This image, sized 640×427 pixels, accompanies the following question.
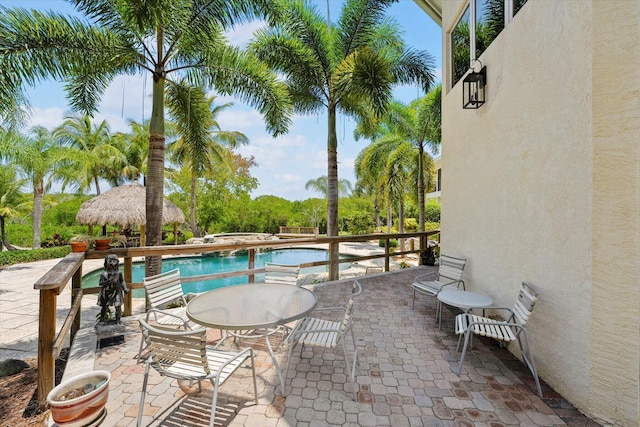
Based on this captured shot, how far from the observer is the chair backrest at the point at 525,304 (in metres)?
2.45

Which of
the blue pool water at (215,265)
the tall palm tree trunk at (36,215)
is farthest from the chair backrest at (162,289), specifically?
the tall palm tree trunk at (36,215)

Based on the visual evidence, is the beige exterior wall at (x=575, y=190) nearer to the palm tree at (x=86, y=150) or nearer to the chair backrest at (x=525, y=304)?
the chair backrest at (x=525, y=304)

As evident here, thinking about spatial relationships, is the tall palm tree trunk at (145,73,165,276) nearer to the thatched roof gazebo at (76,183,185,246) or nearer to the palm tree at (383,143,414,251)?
the thatched roof gazebo at (76,183,185,246)

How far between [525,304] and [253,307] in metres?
2.59

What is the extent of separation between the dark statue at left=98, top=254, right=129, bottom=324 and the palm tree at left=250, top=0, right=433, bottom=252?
497 centimetres

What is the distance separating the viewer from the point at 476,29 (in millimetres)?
4328

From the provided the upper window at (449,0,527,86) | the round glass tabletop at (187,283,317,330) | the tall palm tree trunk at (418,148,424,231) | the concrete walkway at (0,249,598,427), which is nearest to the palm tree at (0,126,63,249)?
the concrete walkway at (0,249,598,427)

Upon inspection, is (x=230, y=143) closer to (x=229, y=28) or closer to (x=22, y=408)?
(x=229, y=28)

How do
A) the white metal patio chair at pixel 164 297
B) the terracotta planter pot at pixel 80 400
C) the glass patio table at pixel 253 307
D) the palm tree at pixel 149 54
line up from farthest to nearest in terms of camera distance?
1. the palm tree at pixel 149 54
2. the white metal patio chair at pixel 164 297
3. the glass patio table at pixel 253 307
4. the terracotta planter pot at pixel 80 400

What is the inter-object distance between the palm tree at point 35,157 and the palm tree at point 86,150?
48.8 inches

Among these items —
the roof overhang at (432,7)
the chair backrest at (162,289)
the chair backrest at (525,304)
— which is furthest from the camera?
the roof overhang at (432,7)

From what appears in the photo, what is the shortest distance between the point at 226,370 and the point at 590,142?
325 cm

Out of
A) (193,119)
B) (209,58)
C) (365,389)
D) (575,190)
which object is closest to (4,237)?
(193,119)

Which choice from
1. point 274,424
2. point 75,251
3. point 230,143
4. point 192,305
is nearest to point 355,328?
point 274,424
